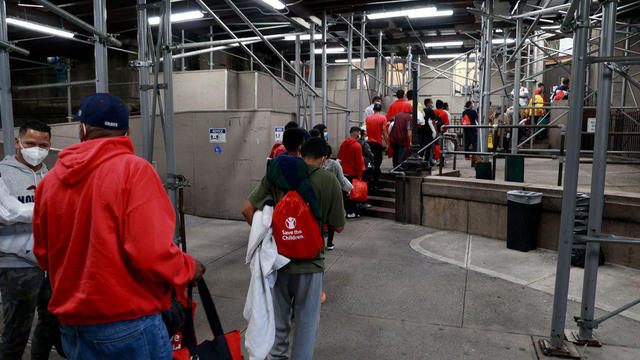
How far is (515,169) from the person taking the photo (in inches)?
320

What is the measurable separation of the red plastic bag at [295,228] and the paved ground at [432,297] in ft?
4.22

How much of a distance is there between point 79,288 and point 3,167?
1.84m

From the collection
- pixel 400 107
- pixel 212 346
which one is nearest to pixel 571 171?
pixel 212 346

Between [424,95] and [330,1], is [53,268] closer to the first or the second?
[330,1]

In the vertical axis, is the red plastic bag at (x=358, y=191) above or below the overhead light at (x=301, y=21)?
below

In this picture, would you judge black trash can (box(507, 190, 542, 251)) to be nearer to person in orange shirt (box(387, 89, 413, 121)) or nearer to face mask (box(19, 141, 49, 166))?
person in orange shirt (box(387, 89, 413, 121))

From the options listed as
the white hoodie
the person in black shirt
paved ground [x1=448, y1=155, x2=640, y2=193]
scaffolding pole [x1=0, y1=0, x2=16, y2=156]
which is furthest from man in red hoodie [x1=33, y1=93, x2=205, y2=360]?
the person in black shirt

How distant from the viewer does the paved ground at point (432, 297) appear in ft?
12.9

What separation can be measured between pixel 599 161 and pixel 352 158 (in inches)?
189

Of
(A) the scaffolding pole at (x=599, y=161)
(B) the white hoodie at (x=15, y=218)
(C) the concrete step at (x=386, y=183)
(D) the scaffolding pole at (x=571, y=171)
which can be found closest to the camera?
(B) the white hoodie at (x=15, y=218)

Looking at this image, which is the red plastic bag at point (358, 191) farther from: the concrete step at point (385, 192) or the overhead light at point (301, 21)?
the overhead light at point (301, 21)

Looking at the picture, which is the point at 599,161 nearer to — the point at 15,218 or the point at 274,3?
the point at 15,218

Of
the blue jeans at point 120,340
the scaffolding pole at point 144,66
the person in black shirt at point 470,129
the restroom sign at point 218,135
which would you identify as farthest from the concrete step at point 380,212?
the blue jeans at point 120,340

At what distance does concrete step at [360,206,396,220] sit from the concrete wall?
33.7 inches
